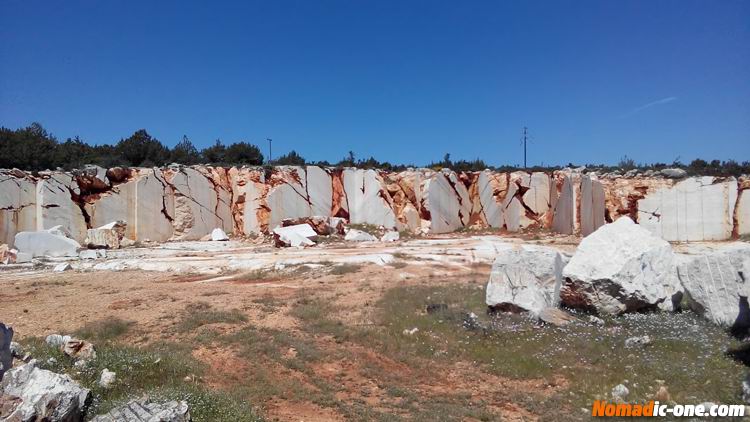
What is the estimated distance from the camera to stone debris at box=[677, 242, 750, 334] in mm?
6461

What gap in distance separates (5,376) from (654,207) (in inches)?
793

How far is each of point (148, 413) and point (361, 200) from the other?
2150cm

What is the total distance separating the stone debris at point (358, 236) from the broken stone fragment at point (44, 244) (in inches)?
416

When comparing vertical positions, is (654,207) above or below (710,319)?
above

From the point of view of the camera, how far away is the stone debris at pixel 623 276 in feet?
24.8

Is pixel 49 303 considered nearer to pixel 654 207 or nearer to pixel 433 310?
pixel 433 310

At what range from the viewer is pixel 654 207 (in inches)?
747

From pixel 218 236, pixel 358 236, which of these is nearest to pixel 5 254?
pixel 218 236

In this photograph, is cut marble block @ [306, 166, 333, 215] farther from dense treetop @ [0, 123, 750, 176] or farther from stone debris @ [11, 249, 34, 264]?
stone debris @ [11, 249, 34, 264]

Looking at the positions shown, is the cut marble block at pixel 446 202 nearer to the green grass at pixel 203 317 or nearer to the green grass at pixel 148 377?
the green grass at pixel 203 317

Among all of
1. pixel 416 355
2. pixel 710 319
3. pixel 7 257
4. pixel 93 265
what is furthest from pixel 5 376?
pixel 7 257

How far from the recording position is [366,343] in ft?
24.2

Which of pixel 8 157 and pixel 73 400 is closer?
pixel 73 400

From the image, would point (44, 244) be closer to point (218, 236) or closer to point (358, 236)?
point (218, 236)
